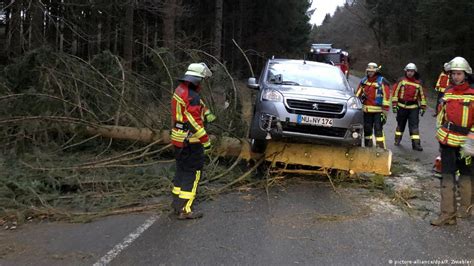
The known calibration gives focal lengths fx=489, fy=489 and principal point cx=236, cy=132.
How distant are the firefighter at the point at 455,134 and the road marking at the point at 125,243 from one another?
10.9ft

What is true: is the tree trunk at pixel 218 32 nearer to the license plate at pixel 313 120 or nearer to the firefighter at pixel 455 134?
the license plate at pixel 313 120

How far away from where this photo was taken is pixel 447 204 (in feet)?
19.0

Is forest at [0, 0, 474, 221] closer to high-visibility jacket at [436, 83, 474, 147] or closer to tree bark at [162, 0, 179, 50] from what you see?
high-visibility jacket at [436, 83, 474, 147]

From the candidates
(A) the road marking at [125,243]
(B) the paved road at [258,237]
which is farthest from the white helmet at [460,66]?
(A) the road marking at [125,243]

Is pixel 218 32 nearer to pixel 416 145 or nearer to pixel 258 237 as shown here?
pixel 416 145

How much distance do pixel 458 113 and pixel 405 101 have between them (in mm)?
5347

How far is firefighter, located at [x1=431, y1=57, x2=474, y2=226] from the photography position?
5.66m

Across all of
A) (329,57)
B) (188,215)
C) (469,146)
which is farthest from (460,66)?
(329,57)

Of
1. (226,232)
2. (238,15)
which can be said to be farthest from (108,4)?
(238,15)

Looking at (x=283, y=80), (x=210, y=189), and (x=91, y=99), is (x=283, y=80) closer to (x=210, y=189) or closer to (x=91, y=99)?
(x=210, y=189)

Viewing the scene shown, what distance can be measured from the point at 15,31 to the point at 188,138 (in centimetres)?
1047

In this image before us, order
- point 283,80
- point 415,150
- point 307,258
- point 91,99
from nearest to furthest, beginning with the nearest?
point 307,258, point 283,80, point 91,99, point 415,150

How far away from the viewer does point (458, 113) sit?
18.7 feet

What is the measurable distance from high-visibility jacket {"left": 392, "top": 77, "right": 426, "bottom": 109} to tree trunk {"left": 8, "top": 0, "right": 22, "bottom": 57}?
33.0ft
